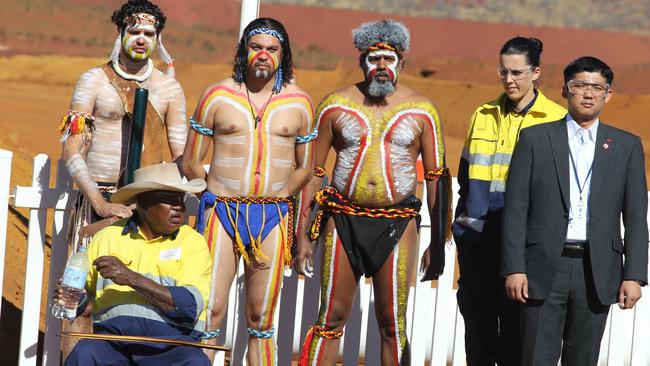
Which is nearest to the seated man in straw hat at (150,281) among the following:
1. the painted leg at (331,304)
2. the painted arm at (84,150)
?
the painted arm at (84,150)

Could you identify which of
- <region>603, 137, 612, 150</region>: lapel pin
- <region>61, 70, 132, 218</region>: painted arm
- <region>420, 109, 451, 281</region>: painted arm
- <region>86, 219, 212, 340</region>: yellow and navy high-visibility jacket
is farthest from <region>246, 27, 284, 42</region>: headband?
<region>603, 137, 612, 150</region>: lapel pin

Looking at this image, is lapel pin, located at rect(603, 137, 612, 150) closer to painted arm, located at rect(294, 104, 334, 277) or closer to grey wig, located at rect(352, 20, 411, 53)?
grey wig, located at rect(352, 20, 411, 53)

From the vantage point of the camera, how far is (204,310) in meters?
6.15

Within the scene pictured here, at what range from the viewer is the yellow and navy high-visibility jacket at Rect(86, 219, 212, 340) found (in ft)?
19.8

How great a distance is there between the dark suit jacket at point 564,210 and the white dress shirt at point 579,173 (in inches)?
1.2

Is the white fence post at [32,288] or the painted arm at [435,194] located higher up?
the painted arm at [435,194]

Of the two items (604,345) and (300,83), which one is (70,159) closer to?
(604,345)

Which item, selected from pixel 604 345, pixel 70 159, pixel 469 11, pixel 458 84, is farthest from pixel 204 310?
pixel 469 11

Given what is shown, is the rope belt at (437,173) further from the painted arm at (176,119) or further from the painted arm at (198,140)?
the painted arm at (176,119)

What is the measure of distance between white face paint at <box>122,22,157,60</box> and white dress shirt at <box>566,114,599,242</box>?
7.93 feet

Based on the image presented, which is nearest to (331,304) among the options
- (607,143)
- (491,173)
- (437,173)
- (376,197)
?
(376,197)

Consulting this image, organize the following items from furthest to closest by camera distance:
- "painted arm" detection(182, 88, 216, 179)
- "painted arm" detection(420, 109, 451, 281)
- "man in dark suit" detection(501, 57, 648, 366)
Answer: "painted arm" detection(420, 109, 451, 281), "painted arm" detection(182, 88, 216, 179), "man in dark suit" detection(501, 57, 648, 366)

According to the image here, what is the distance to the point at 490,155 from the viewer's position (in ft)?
23.1

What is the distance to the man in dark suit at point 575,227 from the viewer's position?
249 inches
